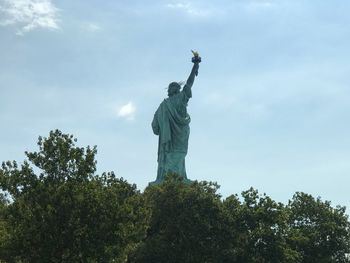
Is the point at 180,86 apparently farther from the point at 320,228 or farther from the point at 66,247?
the point at 66,247

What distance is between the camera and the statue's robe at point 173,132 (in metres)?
64.9

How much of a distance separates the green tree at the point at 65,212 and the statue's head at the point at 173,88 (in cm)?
3339

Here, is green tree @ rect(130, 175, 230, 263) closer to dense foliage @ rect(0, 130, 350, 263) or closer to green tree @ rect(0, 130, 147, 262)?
dense foliage @ rect(0, 130, 350, 263)

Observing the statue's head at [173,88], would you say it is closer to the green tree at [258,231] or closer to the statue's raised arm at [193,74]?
the statue's raised arm at [193,74]

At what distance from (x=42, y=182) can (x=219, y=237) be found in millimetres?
16306

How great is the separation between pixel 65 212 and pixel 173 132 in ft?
114

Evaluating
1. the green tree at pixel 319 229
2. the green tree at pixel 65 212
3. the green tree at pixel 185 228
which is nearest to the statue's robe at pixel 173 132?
the green tree at pixel 319 229

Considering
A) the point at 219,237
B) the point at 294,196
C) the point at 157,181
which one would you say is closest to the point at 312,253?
the point at 294,196

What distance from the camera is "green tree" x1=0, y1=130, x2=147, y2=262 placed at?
3123 centimetres

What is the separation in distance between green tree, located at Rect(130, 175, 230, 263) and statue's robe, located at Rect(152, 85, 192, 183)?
61.8 feet

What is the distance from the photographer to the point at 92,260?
102 feet

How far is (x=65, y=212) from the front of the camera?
31562mm

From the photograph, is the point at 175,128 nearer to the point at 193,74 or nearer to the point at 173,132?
the point at 173,132

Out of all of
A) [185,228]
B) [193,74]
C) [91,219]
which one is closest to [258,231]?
[185,228]
